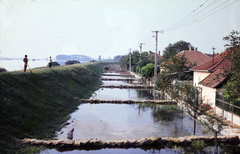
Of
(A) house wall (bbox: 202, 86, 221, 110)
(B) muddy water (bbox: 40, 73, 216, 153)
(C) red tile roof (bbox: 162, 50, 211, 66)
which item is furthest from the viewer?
(C) red tile roof (bbox: 162, 50, 211, 66)

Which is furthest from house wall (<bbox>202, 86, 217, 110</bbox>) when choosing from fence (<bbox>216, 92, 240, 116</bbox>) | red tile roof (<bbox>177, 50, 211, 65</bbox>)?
red tile roof (<bbox>177, 50, 211, 65</bbox>)

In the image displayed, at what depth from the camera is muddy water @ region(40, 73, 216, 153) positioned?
13652mm

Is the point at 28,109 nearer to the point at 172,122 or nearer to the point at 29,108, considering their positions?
the point at 29,108

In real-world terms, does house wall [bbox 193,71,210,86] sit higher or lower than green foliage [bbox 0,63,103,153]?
higher

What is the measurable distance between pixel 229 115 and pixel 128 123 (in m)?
7.21

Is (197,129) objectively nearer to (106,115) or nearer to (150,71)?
(106,115)

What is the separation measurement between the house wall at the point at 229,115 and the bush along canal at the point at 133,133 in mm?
1726

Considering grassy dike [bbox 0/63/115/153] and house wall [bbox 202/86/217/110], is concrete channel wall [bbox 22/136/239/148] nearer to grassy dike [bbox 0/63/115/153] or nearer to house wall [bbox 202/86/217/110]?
grassy dike [bbox 0/63/115/153]

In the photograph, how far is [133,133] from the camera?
1387 centimetres

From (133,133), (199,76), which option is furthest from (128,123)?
(199,76)

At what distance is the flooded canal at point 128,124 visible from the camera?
1341 centimetres

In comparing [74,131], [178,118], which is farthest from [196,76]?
[74,131]

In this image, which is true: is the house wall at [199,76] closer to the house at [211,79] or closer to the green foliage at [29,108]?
the house at [211,79]

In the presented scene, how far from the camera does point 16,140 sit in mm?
10719
